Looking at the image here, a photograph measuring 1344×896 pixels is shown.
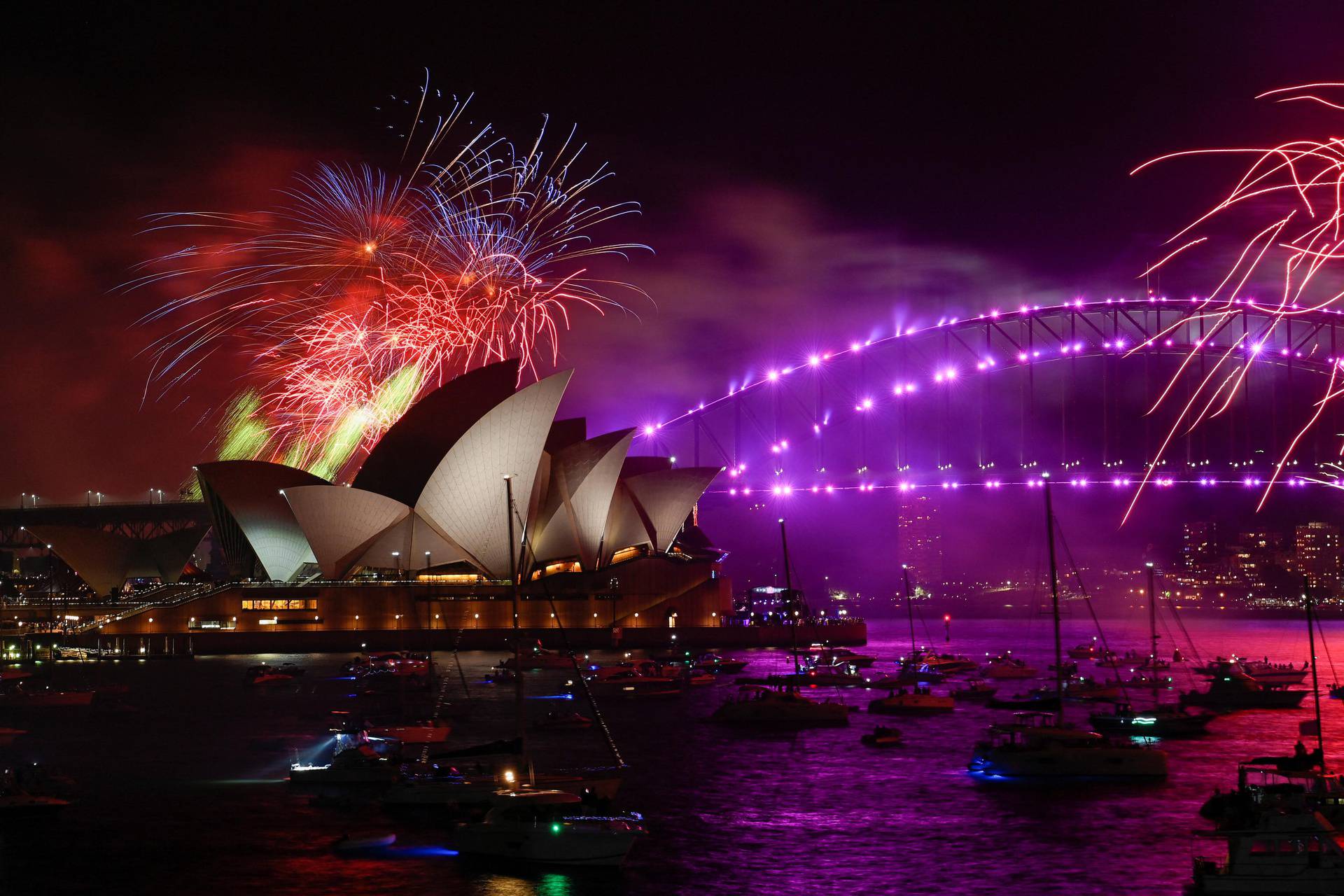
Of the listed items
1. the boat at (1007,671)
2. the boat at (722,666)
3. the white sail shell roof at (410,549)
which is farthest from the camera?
the white sail shell roof at (410,549)

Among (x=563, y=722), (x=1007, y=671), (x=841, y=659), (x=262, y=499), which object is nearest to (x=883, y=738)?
(x=563, y=722)

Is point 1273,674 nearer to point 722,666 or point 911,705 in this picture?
point 911,705

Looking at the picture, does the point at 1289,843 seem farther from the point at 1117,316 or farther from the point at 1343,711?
the point at 1117,316

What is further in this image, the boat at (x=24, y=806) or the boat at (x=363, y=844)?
the boat at (x=24, y=806)

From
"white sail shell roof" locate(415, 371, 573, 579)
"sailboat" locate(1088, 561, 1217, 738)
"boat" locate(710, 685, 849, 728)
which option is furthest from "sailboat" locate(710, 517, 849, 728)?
"white sail shell roof" locate(415, 371, 573, 579)

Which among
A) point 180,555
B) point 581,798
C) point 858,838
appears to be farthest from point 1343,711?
point 180,555

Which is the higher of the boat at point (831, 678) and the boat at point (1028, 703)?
the boat at point (831, 678)

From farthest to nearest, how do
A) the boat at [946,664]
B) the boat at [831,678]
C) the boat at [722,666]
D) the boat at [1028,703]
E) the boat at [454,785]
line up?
the boat at [722,666] < the boat at [946,664] < the boat at [831,678] < the boat at [1028,703] < the boat at [454,785]

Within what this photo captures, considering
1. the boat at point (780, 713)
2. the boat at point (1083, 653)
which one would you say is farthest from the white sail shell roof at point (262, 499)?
the boat at point (1083, 653)

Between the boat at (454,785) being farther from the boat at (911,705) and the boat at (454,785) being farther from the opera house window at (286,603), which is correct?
the opera house window at (286,603)
